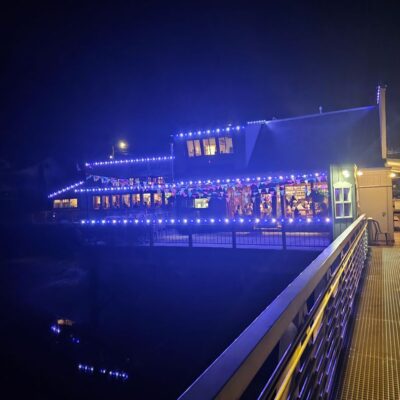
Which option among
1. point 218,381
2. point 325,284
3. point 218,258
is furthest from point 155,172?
point 218,381

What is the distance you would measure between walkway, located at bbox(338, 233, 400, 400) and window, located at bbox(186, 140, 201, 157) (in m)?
13.9

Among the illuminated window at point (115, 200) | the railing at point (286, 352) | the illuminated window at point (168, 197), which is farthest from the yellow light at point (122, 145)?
the railing at point (286, 352)

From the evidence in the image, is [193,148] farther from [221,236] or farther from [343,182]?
[343,182]

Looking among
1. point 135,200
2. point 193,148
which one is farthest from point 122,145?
point 193,148

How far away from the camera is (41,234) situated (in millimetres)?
21141

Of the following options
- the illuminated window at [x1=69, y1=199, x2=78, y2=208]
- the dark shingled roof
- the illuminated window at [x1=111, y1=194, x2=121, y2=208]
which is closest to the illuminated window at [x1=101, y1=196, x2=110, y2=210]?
the illuminated window at [x1=111, y1=194, x2=121, y2=208]

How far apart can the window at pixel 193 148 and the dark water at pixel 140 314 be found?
7761mm

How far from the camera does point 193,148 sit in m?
19.2

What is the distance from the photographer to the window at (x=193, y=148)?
62.6 feet

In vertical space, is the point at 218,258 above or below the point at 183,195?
below

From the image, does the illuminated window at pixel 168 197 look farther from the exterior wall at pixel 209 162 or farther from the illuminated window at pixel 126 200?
the illuminated window at pixel 126 200

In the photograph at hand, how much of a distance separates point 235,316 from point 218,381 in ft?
33.1

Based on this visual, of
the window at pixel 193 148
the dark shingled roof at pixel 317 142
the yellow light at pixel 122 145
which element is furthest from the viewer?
the yellow light at pixel 122 145

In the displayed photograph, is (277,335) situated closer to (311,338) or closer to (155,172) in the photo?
(311,338)
